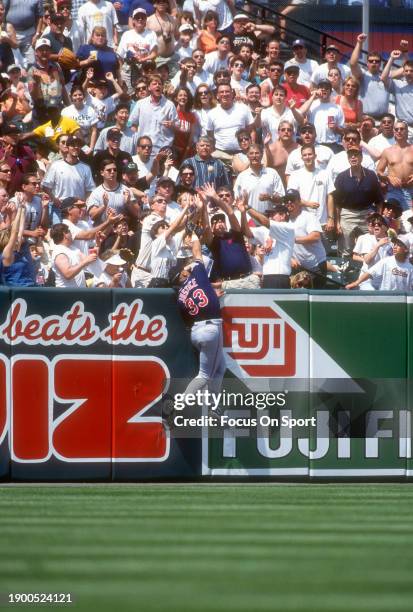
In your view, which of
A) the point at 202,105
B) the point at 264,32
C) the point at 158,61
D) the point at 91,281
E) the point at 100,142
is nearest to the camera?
the point at 91,281

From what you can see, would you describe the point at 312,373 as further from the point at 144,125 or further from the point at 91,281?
the point at 144,125

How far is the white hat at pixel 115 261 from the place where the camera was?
13875 millimetres

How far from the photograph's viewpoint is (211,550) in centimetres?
741

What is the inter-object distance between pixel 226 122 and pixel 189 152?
0.68 meters

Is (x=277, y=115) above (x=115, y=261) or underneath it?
above

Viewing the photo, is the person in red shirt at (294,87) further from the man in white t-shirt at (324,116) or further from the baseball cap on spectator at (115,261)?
the baseball cap on spectator at (115,261)

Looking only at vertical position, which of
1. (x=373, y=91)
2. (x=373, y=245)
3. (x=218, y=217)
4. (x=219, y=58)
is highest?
(x=219, y=58)

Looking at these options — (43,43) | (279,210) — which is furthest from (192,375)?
(43,43)

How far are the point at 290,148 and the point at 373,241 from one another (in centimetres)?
255

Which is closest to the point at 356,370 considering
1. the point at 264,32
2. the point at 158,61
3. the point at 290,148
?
the point at 290,148

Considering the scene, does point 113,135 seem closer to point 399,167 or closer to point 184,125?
point 184,125

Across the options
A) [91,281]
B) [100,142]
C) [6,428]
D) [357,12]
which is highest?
[357,12]

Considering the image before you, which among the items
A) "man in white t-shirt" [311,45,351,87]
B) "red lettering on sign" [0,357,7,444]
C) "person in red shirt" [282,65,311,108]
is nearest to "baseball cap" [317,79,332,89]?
"person in red shirt" [282,65,311,108]

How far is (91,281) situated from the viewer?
44.9 feet
